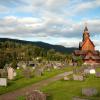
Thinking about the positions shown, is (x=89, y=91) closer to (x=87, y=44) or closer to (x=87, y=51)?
(x=87, y=51)

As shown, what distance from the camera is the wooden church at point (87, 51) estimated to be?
380 ft

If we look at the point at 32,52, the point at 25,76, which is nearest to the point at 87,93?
the point at 25,76

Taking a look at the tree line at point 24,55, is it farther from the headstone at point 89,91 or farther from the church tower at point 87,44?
the headstone at point 89,91

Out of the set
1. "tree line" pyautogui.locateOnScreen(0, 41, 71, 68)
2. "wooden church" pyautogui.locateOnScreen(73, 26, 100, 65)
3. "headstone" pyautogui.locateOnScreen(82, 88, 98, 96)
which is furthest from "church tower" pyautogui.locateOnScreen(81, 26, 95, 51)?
"headstone" pyautogui.locateOnScreen(82, 88, 98, 96)

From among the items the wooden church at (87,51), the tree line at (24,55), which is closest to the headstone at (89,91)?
the tree line at (24,55)

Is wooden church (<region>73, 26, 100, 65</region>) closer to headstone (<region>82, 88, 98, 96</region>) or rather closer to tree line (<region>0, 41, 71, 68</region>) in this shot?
tree line (<region>0, 41, 71, 68</region>)

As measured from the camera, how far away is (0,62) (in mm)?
66688

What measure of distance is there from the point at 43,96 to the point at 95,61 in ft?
322

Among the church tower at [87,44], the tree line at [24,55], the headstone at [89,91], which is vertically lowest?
the headstone at [89,91]

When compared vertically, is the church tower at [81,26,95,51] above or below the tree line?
above

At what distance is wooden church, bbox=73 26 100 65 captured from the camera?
11594 cm

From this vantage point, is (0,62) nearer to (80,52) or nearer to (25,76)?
(25,76)

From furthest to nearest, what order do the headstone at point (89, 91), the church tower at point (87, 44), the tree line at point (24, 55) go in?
1. the church tower at point (87, 44)
2. the tree line at point (24, 55)
3. the headstone at point (89, 91)

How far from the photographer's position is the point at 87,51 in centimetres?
12850
